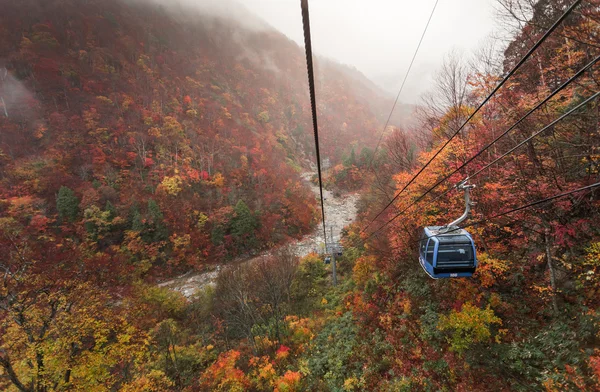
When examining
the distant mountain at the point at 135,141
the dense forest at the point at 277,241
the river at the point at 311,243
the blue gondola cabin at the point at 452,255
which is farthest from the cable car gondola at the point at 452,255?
the distant mountain at the point at 135,141

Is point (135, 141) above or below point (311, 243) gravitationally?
above

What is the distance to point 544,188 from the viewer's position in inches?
331

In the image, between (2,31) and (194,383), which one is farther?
(2,31)

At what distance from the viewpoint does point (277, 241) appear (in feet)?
121

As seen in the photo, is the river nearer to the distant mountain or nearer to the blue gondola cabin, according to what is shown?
the distant mountain

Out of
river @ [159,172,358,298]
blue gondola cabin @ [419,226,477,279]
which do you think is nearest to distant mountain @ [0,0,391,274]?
river @ [159,172,358,298]

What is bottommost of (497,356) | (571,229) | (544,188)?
(497,356)

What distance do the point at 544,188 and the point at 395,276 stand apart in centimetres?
1024

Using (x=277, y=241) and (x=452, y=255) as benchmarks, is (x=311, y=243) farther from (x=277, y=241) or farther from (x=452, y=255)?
(x=452, y=255)

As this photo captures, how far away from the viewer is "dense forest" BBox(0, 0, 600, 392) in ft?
28.2

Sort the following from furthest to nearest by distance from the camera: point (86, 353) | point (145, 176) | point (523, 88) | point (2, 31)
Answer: point (2, 31) → point (145, 176) → point (523, 88) → point (86, 353)

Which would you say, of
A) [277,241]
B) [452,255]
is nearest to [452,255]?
[452,255]

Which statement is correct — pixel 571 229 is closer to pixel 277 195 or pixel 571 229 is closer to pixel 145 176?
pixel 277 195

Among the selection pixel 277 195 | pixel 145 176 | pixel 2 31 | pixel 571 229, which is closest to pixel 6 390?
pixel 571 229
